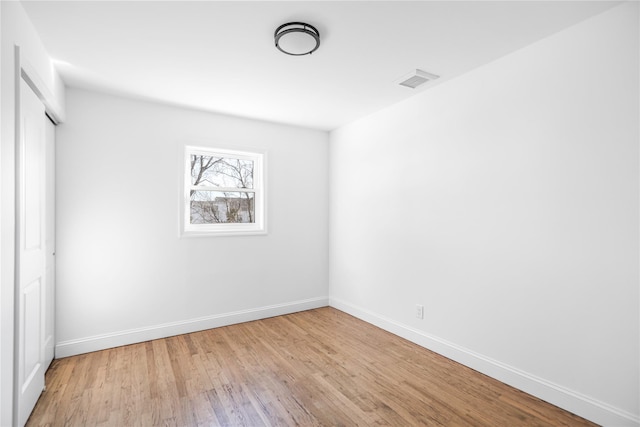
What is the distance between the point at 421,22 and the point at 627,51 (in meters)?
1.22

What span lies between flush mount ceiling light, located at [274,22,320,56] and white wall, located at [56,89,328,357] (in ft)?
6.04

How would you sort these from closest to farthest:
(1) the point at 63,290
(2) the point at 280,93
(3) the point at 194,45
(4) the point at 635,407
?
1. (4) the point at 635,407
2. (3) the point at 194,45
3. (1) the point at 63,290
4. (2) the point at 280,93

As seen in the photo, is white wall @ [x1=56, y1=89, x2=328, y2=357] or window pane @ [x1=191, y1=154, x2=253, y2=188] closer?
white wall @ [x1=56, y1=89, x2=328, y2=357]

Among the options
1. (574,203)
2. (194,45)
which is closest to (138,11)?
(194,45)

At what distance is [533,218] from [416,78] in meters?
1.51

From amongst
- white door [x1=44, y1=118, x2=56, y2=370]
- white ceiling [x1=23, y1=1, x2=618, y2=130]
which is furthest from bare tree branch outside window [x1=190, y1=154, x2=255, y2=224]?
white door [x1=44, y1=118, x2=56, y2=370]

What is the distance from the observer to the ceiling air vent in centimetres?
280

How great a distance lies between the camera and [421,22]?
209 centimetres

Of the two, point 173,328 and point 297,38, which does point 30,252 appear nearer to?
point 173,328

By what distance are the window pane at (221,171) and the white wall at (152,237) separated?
235mm

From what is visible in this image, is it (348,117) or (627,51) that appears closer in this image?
(627,51)

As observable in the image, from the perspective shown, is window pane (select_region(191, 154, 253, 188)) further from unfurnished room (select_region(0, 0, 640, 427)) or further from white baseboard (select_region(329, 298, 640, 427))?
white baseboard (select_region(329, 298, 640, 427))

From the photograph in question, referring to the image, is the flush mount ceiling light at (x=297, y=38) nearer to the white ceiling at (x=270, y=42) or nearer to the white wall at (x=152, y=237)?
the white ceiling at (x=270, y=42)

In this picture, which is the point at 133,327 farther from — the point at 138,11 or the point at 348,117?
the point at 348,117
